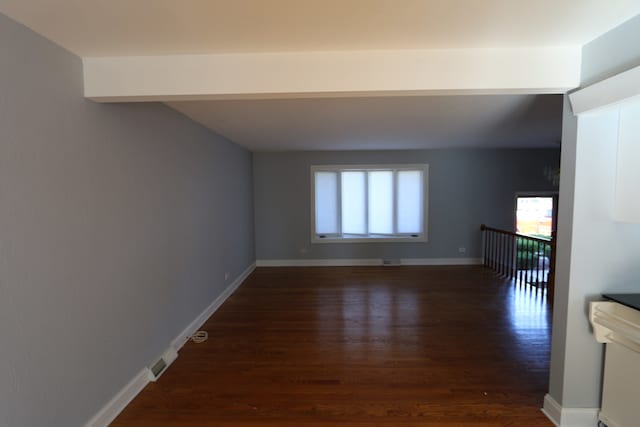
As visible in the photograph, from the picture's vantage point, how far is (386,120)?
3.42 meters

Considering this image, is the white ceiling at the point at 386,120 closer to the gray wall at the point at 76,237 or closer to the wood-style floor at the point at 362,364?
the gray wall at the point at 76,237

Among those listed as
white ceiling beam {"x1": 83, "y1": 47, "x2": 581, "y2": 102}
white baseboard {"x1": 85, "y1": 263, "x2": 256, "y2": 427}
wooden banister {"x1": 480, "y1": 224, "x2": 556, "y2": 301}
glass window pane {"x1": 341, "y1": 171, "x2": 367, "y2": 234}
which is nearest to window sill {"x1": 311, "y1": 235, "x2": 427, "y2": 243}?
glass window pane {"x1": 341, "y1": 171, "x2": 367, "y2": 234}

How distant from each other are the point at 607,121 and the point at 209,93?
7.65ft

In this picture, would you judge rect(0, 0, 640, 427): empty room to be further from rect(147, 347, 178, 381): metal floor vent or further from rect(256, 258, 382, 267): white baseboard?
rect(256, 258, 382, 267): white baseboard

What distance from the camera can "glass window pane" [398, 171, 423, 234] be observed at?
6000 mm

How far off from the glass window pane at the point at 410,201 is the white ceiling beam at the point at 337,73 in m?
4.26

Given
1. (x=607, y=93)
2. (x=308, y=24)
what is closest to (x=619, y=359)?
(x=607, y=93)

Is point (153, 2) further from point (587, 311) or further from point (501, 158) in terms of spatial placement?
point (501, 158)

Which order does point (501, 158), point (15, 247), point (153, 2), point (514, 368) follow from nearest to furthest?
point (153, 2) < point (15, 247) < point (514, 368) < point (501, 158)

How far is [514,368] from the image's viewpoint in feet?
8.11

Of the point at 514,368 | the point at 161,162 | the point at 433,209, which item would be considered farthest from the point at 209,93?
the point at 433,209

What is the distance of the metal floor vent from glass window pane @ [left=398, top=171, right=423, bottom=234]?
4690 mm

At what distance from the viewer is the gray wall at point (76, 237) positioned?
136 centimetres

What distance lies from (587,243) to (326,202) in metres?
4.64
